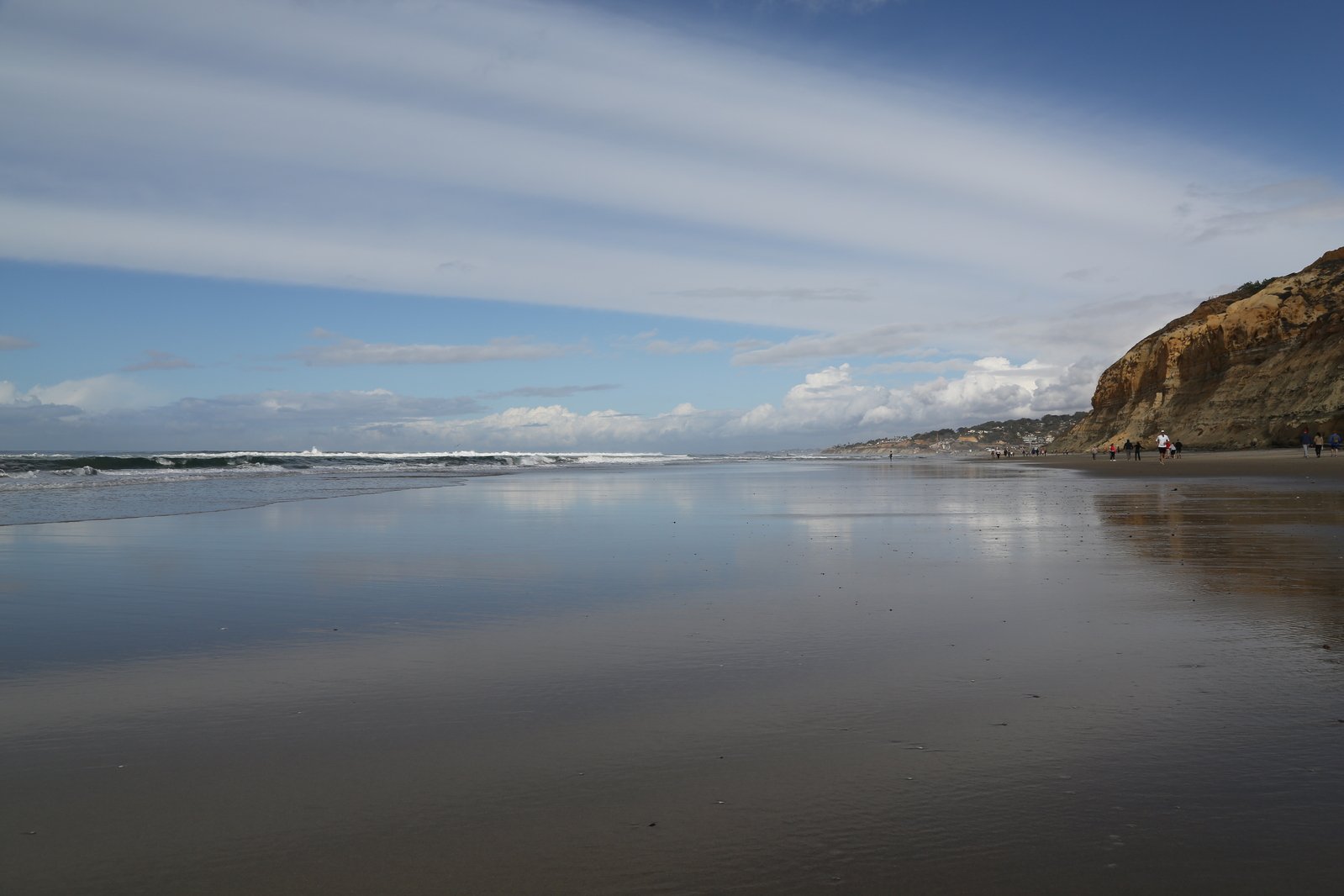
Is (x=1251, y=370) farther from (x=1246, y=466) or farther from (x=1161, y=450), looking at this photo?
(x=1246, y=466)

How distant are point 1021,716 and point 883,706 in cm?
68

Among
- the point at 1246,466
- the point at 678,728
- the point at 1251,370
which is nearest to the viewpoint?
the point at 678,728

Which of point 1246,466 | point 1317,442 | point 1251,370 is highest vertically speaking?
point 1251,370

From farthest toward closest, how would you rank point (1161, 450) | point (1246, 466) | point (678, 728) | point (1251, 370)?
point (1251, 370) < point (1161, 450) < point (1246, 466) < point (678, 728)

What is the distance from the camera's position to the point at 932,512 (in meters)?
17.3

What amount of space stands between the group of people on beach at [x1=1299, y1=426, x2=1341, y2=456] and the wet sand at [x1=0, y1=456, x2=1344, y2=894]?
32550 mm

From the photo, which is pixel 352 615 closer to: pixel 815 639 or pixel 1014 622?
pixel 815 639

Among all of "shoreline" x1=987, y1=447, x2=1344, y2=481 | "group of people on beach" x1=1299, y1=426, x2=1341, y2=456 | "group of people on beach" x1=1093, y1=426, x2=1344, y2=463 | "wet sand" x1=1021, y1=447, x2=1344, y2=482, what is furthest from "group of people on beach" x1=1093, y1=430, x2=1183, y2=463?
"group of people on beach" x1=1299, y1=426, x2=1341, y2=456

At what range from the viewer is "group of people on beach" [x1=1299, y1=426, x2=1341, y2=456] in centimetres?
3672

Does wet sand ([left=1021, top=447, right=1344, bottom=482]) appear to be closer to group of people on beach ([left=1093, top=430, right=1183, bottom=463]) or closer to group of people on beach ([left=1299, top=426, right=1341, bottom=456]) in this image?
group of people on beach ([left=1299, top=426, right=1341, bottom=456])

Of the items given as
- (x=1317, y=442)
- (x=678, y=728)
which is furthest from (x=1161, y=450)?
(x=678, y=728)

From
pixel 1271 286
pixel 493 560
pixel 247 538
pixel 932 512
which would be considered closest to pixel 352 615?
pixel 493 560

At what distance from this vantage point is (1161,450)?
42875 millimetres

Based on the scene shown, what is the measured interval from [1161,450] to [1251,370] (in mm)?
11781
